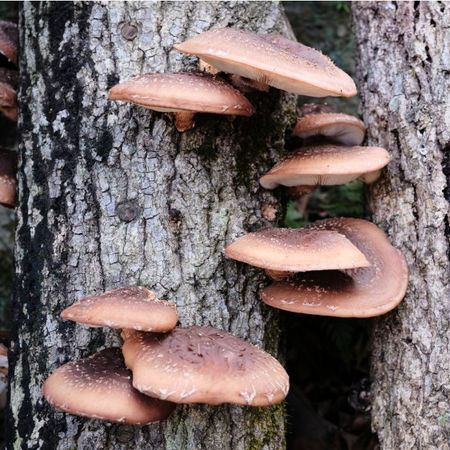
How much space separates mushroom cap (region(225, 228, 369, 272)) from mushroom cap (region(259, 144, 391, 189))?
0.44 meters

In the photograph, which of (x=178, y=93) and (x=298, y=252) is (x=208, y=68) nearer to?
(x=178, y=93)

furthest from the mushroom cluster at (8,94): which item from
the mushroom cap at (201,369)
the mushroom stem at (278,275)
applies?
the mushroom stem at (278,275)

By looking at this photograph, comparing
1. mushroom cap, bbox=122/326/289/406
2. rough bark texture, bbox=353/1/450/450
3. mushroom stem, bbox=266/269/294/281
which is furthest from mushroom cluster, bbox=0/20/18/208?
rough bark texture, bbox=353/1/450/450

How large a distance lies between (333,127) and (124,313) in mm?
2097

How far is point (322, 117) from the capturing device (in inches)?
145

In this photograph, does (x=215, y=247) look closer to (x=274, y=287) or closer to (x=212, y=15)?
(x=274, y=287)

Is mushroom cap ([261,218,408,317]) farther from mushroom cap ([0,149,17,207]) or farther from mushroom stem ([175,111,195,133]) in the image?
mushroom cap ([0,149,17,207])

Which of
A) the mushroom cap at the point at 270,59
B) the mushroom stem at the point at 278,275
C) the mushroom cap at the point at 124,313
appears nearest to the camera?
the mushroom cap at the point at 124,313

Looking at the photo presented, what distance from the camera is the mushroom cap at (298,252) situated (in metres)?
2.74

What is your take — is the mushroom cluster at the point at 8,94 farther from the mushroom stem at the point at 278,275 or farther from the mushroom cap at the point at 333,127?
the mushroom cap at the point at 333,127

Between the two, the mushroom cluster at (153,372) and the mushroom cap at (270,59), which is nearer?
the mushroom cluster at (153,372)

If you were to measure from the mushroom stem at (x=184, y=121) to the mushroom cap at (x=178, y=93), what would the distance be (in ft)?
1.03

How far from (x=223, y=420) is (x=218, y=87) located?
1.81m

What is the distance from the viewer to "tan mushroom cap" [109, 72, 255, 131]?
2.74 meters
